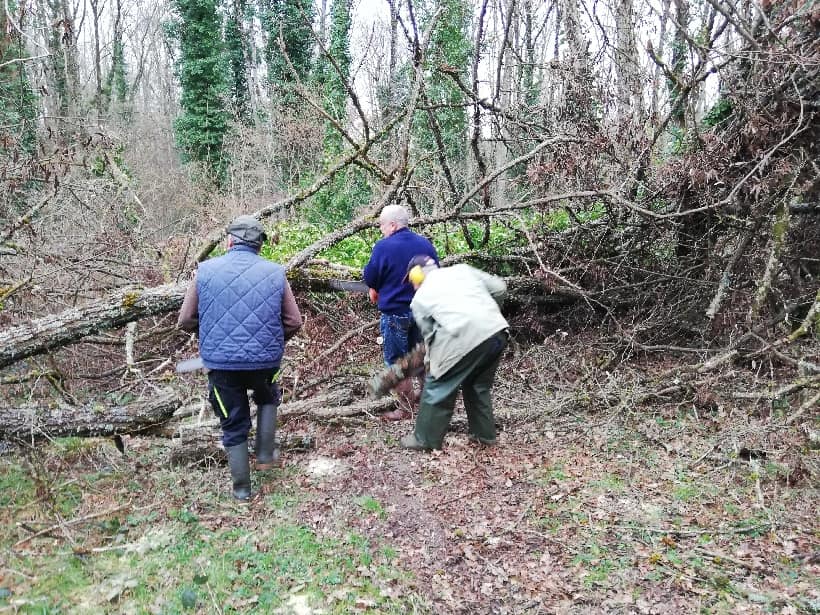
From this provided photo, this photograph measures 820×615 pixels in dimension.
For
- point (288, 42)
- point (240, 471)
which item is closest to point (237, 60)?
point (288, 42)

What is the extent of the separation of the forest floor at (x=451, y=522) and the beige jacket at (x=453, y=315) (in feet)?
2.84

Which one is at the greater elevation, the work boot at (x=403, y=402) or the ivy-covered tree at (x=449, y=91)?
the ivy-covered tree at (x=449, y=91)

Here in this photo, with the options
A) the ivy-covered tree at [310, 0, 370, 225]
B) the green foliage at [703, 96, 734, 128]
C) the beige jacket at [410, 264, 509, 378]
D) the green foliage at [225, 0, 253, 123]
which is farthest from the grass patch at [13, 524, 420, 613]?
the green foliage at [225, 0, 253, 123]

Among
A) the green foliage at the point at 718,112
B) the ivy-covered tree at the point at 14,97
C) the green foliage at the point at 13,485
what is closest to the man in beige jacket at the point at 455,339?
the green foliage at the point at 13,485

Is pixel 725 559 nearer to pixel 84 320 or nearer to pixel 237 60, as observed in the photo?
pixel 84 320

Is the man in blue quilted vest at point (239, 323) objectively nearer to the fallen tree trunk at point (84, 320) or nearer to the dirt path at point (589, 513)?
the dirt path at point (589, 513)

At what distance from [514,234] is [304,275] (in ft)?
9.10

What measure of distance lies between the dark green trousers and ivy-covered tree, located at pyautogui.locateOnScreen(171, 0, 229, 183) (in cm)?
2019

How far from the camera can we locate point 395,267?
4.95m

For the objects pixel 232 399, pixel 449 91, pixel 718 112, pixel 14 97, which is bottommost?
pixel 232 399

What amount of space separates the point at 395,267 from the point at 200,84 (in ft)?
69.8

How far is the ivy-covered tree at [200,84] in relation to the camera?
73.4 feet

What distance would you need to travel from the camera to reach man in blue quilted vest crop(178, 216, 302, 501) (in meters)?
3.79

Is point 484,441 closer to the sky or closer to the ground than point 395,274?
closer to the ground
